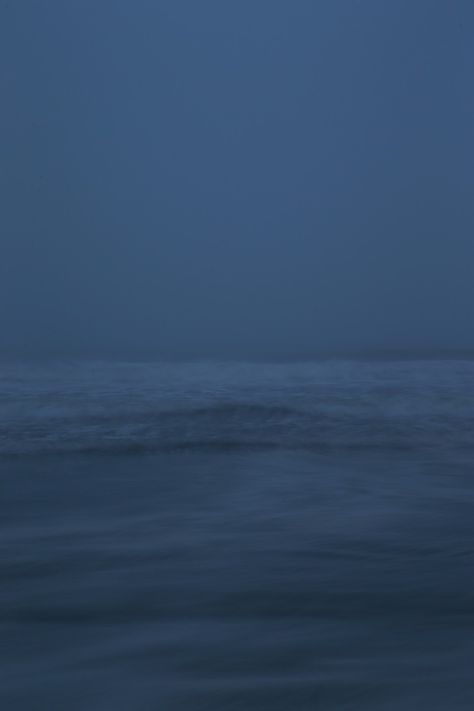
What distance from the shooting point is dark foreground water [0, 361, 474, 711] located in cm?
255

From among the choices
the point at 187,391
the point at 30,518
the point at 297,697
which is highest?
the point at 187,391

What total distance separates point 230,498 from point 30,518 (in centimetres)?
95

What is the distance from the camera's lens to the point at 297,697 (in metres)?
2.41

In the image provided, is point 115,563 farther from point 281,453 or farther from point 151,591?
point 281,453

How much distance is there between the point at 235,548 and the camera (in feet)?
12.0

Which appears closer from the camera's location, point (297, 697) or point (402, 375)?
point (297, 697)

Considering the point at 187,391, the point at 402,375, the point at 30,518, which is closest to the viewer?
the point at 30,518

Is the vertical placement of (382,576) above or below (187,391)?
below

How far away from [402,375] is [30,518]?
13.8ft

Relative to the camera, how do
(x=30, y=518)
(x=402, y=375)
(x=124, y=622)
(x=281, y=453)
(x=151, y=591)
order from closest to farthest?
(x=124, y=622)
(x=151, y=591)
(x=30, y=518)
(x=281, y=453)
(x=402, y=375)

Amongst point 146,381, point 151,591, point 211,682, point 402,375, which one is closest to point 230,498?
point 151,591

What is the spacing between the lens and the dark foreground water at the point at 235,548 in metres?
2.55

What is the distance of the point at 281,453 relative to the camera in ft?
Answer: 17.0

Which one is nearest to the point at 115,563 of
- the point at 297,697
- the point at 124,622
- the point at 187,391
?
the point at 124,622
